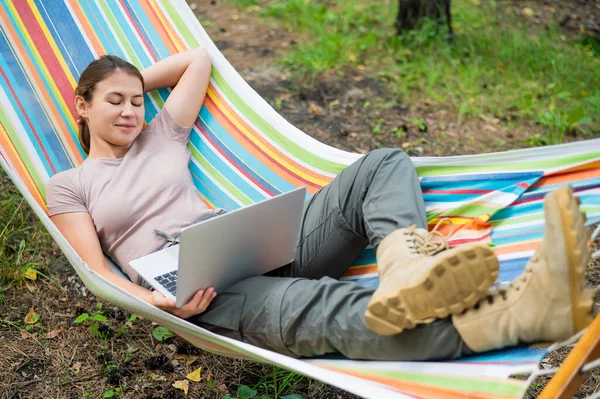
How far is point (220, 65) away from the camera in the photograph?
2564 millimetres

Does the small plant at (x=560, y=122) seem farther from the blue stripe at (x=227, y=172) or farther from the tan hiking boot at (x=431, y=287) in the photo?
the tan hiking boot at (x=431, y=287)

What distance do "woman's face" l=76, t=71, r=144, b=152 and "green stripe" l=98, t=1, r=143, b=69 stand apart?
416 millimetres

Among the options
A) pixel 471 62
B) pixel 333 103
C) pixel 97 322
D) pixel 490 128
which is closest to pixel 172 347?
pixel 97 322

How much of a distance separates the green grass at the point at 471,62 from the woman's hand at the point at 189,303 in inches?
95.5

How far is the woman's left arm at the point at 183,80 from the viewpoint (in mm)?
2404

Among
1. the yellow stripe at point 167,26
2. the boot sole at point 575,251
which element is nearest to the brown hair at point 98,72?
the yellow stripe at point 167,26

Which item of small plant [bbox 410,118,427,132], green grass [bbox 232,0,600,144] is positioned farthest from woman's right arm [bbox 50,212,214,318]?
green grass [bbox 232,0,600,144]

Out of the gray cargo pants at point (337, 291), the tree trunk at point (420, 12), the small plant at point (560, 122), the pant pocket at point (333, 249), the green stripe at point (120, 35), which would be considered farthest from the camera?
the tree trunk at point (420, 12)

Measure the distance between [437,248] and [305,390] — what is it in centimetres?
79

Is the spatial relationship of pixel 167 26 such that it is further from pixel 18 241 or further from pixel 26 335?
pixel 26 335

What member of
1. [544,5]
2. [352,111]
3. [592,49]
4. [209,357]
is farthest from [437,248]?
[544,5]

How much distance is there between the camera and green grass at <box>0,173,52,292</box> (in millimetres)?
2458

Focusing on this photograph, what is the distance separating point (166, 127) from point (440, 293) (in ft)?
4.37

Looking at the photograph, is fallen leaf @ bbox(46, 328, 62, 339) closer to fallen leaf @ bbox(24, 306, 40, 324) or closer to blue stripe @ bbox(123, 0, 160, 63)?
fallen leaf @ bbox(24, 306, 40, 324)
